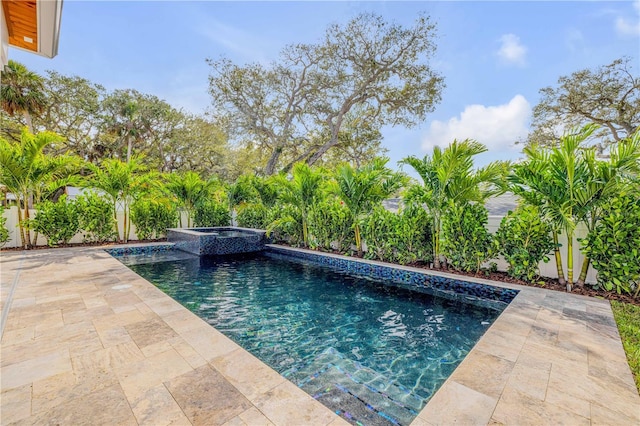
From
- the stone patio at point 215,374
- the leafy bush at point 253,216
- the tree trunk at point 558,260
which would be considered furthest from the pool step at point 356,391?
the leafy bush at point 253,216

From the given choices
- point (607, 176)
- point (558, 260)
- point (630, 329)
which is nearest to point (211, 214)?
point (558, 260)

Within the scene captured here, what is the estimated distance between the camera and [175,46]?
37.8 feet

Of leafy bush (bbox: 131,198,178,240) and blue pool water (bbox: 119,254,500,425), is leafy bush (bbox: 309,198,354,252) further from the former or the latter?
leafy bush (bbox: 131,198,178,240)

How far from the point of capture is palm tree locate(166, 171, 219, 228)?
11016mm

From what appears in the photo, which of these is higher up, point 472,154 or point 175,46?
point 175,46

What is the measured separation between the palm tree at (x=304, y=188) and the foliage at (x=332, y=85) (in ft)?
28.9

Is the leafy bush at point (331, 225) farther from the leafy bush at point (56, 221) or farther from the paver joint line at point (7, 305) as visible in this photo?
the leafy bush at point (56, 221)

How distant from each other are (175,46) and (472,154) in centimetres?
1177

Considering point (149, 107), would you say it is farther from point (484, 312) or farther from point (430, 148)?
point (484, 312)

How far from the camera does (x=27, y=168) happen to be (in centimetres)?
751

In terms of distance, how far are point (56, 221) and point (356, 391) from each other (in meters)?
9.78

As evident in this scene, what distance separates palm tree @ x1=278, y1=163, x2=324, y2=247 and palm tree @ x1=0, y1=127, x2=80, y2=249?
6258 mm

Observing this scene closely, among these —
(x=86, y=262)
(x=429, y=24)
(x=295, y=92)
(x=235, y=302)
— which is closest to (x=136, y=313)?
(x=235, y=302)

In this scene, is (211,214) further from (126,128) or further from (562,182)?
(126,128)
